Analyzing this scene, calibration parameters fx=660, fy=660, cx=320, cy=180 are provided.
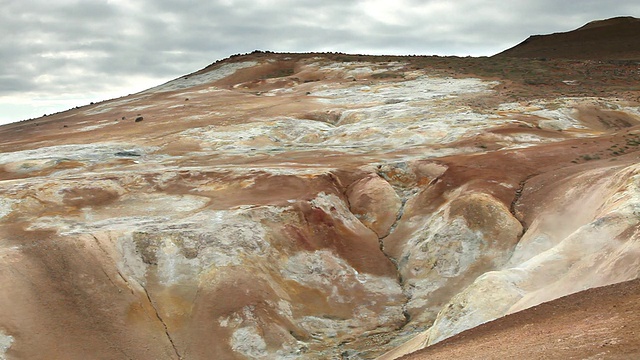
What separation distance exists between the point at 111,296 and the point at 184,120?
26.9 m

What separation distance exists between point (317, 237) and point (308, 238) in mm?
400

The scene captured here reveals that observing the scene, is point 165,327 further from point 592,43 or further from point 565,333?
point 592,43

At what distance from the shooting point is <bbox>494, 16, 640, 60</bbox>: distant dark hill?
3093 inches

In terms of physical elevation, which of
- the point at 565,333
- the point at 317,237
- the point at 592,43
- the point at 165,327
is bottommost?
the point at 165,327

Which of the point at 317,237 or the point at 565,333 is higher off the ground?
the point at 565,333

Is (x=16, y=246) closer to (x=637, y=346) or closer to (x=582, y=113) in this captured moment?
(x=637, y=346)

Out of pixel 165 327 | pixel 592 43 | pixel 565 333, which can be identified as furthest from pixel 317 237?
pixel 592 43

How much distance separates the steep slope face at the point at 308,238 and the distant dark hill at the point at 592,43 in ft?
→ 150

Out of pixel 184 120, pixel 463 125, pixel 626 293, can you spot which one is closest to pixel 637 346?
pixel 626 293

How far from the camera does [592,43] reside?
83.1 meters

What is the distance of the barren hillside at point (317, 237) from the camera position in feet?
60.7

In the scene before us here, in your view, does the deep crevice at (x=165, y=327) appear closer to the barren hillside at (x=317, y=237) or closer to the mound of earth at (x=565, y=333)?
the barren hillside at (x=317, y=237)

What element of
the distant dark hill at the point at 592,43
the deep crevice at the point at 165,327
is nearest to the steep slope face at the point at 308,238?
the deep crevice at the point at 165,327

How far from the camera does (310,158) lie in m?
33.6
